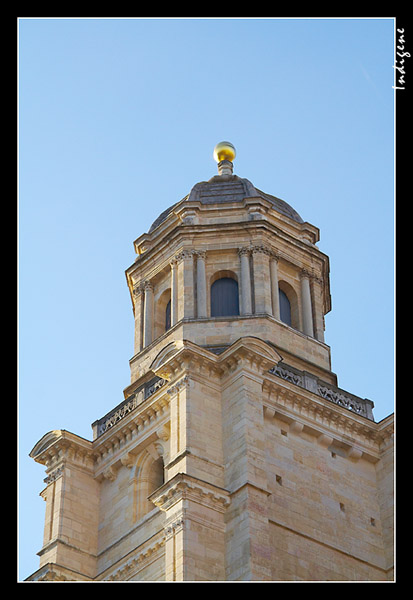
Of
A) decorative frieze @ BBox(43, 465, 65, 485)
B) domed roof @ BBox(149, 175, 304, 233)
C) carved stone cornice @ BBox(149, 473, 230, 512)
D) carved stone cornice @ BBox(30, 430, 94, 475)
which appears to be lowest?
carved stone cornice @ BBox(149, 473, 230, 512)

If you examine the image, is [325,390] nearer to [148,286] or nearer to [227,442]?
[227,442]

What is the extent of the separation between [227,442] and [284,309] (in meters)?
7.94

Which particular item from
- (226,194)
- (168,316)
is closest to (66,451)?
(168,316)

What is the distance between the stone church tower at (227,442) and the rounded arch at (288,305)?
45 mm

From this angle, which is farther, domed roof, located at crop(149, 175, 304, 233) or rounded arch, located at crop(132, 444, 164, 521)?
domed roof, located at crop(149, 175, 304, 233)

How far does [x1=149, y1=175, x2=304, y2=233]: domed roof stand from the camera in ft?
131

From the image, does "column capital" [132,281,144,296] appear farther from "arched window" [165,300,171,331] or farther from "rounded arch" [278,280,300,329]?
"rounded arch" [278,280,300,329]

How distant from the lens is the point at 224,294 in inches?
1455

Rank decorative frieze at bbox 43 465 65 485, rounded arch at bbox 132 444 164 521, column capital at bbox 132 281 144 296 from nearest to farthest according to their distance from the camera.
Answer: rounded arch at bbox 132 444 164 521, decorative frieze at bbox 43 465 65 485, column capital at bbox 132 281 144 296

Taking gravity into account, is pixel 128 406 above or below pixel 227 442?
above

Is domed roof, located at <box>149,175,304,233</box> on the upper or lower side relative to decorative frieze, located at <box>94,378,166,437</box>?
upper

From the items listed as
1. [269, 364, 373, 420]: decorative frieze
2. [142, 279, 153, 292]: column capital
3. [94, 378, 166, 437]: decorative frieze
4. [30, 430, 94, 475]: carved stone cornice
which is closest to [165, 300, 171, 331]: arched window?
[142, 279, 153, 292]: column capital
